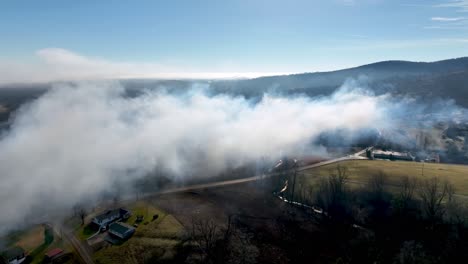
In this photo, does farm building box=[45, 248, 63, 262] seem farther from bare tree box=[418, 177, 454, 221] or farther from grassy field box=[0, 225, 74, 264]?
bare tree box=[418, 177, 454, 221]

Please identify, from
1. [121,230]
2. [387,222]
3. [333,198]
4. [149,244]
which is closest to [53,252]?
[121,230]

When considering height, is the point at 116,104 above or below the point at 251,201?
above

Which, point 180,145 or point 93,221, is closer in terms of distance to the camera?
point 93,221

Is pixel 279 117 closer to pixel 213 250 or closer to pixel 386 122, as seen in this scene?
pixel 386 122

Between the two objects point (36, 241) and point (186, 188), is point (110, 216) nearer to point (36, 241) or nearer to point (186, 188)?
point (36, 241)

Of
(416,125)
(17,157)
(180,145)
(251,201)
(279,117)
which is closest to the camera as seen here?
(251,201)

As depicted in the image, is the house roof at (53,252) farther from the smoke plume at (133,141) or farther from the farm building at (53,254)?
the smoke plume at (133,141)

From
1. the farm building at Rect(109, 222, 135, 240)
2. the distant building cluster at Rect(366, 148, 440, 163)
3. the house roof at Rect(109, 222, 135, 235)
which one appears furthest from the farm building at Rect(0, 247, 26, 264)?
the distant building cluster at Rect(366, 148, 440, 163)

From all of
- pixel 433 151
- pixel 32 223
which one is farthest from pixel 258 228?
pixel 433 151
